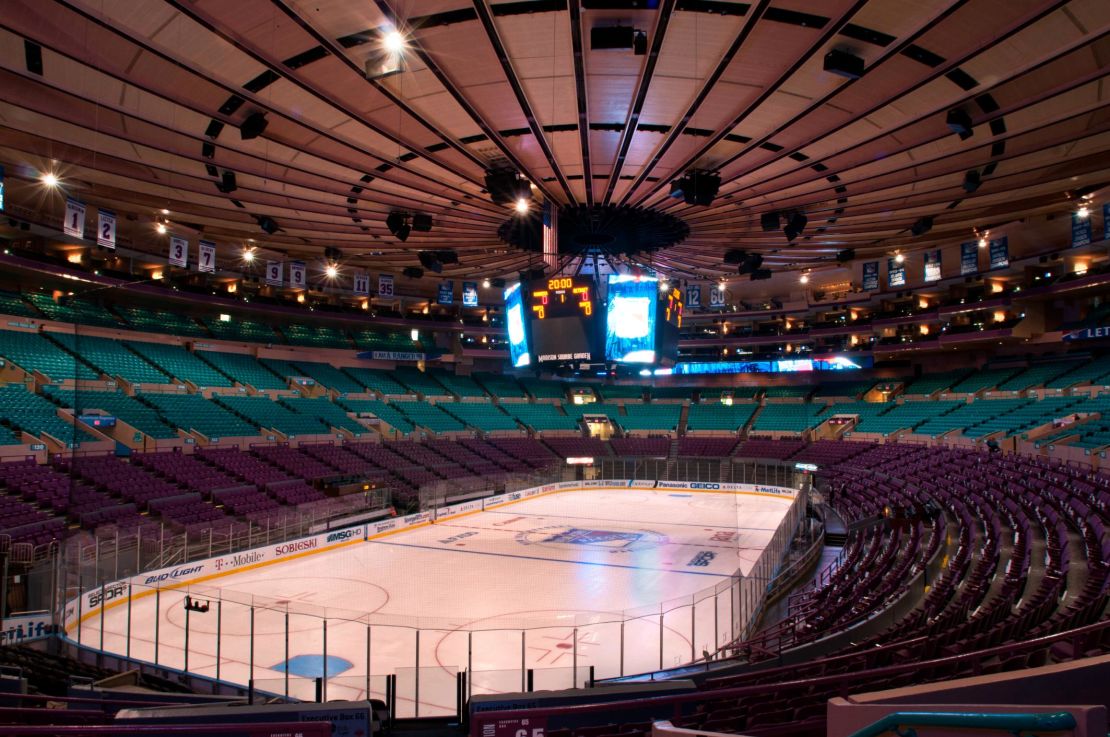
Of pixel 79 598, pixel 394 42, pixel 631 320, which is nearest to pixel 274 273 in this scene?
pixel 79 598

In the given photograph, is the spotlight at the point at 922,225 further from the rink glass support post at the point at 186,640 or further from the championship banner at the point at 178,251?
the championship banner at the point at 178,251

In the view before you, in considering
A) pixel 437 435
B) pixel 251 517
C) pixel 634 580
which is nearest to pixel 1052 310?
pixel 634 580

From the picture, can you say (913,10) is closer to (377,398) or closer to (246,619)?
(246,619)

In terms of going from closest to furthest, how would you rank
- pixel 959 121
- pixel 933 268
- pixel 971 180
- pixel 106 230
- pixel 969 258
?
1. pixel 959 121
2. pixel 971 180
3. pixel 106 230
4. pixel 969 258
5. pixel 933 268

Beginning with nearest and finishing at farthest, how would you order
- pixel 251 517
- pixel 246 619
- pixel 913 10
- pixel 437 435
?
pixel 913 10, pixel 246 619, pixel 251 517, pixel 437 435

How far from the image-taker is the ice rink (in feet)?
30.7

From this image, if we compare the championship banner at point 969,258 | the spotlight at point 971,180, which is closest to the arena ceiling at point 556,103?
the spotlight at point 971,180

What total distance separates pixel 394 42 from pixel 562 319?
25.1 ft

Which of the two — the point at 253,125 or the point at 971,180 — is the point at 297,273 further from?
the point at 971,180

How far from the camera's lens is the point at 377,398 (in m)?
37.3

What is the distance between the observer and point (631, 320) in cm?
1474

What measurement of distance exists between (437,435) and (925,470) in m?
23.1

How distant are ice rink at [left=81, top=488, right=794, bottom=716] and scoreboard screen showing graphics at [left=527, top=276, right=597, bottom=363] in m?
5.65

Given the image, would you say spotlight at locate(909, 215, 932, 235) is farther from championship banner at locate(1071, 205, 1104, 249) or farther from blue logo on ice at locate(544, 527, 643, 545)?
blue logo on ice at locate(544, 527, 643, 545)
